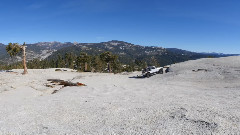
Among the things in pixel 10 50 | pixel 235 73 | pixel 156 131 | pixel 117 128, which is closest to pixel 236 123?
pixel 156 131

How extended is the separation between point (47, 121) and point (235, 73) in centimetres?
1890

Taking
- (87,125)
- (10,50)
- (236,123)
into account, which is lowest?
(87,125)

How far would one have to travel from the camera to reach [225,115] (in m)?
5.35

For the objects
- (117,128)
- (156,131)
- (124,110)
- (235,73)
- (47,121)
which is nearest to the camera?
(156,131)

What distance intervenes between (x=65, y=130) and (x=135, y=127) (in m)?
2.37

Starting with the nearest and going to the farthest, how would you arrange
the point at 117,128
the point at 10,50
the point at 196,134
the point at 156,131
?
the point at 196,134 < the point at 156,131 < the point at 117,128 < the point at 10,50

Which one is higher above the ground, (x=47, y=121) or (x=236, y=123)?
(x=236, y=123)

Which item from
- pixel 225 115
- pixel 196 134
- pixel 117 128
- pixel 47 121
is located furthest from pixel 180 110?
pixel 47 121

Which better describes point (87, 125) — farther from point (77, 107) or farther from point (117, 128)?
point (77, 107)

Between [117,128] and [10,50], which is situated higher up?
[10,50]

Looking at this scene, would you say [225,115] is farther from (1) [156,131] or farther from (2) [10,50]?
(2) [10,50]

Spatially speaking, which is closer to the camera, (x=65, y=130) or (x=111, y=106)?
(x=65, y=130)

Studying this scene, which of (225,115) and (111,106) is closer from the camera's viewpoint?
(225,115)

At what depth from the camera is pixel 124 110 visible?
6840 mm
